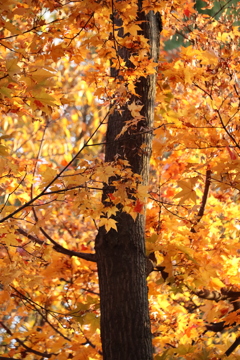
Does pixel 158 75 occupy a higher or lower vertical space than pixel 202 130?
higher

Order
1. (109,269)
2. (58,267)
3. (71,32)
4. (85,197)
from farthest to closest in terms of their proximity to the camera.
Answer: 1. (58,267)
2. (71,32)
3. (109,269)
4. (85,197)

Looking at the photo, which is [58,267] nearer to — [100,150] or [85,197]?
[85,197]

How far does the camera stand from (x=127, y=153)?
3033 mm

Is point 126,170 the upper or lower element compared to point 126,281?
upper

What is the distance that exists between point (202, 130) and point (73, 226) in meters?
3.28

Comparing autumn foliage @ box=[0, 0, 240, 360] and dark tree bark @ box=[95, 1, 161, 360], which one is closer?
autumn foliage @ box=[0, 0, 240, 360]

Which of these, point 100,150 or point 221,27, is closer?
point 221,27

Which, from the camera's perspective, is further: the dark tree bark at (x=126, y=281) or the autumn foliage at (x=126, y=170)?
the dark tree bark at (x=126, y=281)

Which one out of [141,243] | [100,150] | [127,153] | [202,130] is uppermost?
[100,150]

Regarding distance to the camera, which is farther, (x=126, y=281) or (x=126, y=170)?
(x=126, y=281)

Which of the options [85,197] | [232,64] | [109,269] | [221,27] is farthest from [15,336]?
[221,27]

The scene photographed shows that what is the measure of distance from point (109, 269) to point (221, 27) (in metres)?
2.52

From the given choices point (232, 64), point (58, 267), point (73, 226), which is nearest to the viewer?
point (232, 64)

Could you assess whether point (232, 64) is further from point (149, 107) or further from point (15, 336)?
point (15, 336)
